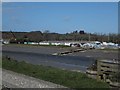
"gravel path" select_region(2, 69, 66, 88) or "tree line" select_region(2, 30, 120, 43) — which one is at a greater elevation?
"tree line" select_region(2, 30, 120, 43)

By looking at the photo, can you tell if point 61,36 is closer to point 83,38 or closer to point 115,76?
point 83,38

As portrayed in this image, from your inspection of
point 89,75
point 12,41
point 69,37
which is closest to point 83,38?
point 69,37

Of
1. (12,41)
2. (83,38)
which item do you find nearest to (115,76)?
(12,41)

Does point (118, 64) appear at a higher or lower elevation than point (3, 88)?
higher

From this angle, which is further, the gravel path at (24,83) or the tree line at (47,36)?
the tree line at (47,36)

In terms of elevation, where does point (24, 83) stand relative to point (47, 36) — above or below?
below

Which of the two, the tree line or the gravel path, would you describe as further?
the tree line

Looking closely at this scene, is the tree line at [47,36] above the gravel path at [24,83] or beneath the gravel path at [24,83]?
above

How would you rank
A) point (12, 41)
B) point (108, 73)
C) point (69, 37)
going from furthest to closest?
point (69, 37)
point (12, 41)
point (108, 73)

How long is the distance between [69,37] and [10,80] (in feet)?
440

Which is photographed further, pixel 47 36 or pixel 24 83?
pixel 47 36

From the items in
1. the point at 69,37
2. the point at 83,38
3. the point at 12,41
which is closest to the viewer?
the point at 12,41

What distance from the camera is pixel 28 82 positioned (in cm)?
1290

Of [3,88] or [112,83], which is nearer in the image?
[112,83]
